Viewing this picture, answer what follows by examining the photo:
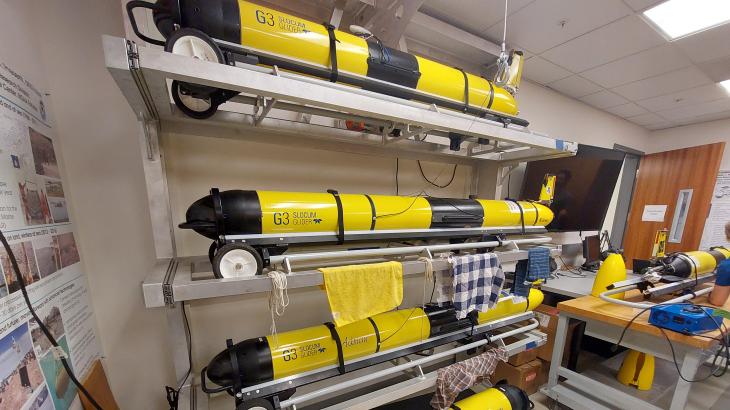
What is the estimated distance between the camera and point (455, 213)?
4.07ft

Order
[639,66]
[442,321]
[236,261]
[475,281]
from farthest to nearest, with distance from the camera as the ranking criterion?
[639,66], [442,321], [475,281], [236,261]

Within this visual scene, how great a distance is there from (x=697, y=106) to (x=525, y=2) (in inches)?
135

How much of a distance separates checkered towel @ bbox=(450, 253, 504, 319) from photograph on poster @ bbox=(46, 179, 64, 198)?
5.28ft

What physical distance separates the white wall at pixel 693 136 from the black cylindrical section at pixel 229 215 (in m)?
5.85

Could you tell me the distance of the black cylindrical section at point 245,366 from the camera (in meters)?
0.91

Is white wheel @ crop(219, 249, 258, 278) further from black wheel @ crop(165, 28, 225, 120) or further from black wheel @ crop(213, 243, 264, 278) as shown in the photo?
black wheel @ crop(165, 28, 225, 120)


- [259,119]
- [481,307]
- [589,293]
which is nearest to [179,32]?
[259,119]

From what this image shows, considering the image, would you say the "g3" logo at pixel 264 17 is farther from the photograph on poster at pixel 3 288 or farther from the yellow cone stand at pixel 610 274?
the yellow cone stand at pixel 610 274

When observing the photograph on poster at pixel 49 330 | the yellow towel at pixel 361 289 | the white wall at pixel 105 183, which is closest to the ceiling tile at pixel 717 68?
the yellow towel at pixel 361 289

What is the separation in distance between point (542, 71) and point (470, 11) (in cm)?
113

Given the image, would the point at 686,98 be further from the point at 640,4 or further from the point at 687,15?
the point at 640,4

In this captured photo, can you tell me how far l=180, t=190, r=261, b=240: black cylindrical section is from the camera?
82 centimetres

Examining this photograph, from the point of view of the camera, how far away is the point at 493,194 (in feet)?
6.23

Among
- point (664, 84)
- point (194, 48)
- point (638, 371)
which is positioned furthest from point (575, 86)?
point (194, 48)
